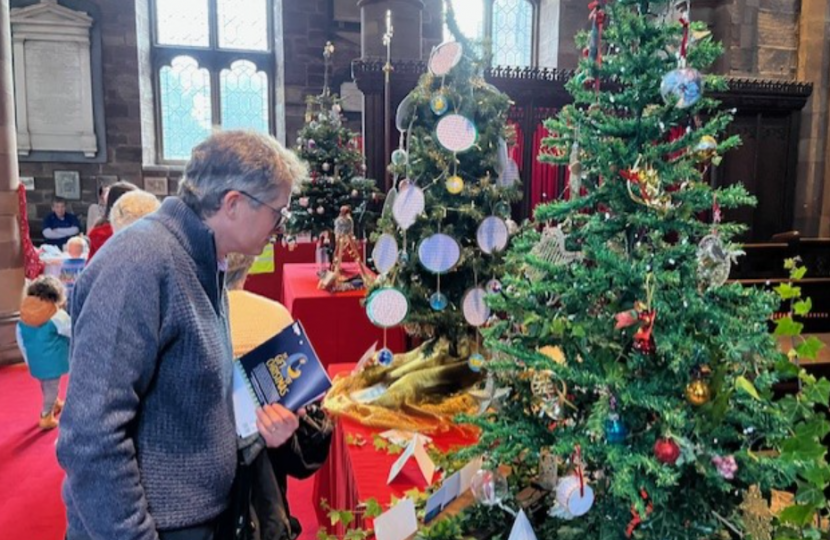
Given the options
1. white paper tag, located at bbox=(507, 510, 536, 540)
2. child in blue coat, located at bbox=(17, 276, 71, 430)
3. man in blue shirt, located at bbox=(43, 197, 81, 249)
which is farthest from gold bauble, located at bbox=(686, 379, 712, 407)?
man in blue shirt, located at bbox=(43, 197, 81, 249)

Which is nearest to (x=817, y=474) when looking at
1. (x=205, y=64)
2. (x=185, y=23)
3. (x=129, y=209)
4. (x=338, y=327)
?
(x=129, y=209)

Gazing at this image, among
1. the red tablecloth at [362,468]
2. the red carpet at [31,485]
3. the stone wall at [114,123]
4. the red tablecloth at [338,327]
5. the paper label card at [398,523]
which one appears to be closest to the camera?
the paper label card at [398,523]

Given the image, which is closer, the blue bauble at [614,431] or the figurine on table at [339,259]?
the blue bauble at [614,431]

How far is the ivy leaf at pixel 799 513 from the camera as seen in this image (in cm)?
97

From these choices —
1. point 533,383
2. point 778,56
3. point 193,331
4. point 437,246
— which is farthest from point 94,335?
point 778,56

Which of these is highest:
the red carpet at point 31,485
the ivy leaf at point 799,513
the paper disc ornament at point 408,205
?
the paper disc ornament at point 408,205

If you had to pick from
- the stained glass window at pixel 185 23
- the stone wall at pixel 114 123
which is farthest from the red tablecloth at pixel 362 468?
the stained glass window at pixel 185 23

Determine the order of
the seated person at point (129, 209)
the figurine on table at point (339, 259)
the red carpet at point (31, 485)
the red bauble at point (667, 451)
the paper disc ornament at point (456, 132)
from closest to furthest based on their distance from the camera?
the red bauble at point (667, 451)
the paper disc ornament at point (456, 132)
the seated person at point (129, 209)
the red carpet at point (31, 485)
the figurine on table at point (339, 259)

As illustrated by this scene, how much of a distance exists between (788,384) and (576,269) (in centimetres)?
268

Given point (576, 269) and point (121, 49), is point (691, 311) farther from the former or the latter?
point (121, 49)

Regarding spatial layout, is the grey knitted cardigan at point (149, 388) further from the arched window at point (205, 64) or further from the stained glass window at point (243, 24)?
the stained glass window at point (243, 24)

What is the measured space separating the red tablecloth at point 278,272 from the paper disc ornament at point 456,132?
4208mm

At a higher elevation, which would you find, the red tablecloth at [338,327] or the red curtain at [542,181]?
the red curtain at [542,181]

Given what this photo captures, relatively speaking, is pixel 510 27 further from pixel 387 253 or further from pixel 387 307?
pixel 387 307
